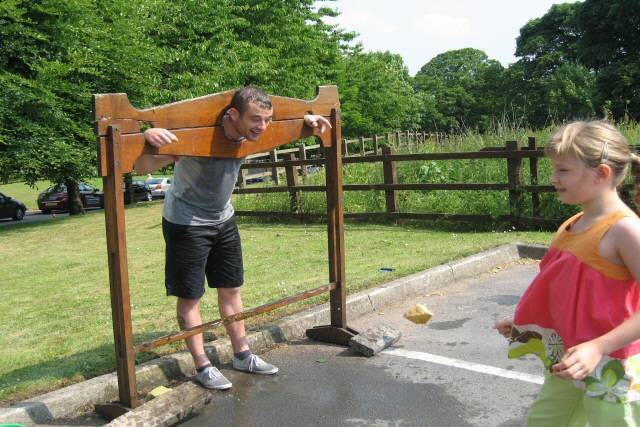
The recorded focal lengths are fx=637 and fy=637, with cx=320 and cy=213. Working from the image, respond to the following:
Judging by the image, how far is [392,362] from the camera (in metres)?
4.80

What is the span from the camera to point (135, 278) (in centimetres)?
802

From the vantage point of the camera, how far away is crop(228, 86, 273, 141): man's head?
4215mm

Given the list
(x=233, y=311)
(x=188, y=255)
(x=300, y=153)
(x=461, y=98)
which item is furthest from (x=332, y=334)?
(x=461, y=98)

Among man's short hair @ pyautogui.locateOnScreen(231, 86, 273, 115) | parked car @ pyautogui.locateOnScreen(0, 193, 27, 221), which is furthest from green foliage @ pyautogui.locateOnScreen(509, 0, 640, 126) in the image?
parked car @ pyautogui.locateOnScreen(0, 193, 27, 221)

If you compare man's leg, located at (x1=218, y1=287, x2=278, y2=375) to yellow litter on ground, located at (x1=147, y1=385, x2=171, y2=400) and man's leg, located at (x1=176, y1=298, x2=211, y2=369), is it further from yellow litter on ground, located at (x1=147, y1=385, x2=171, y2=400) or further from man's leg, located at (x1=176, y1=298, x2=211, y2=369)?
yellow litter on ground, located at (x1=147, y1=385, x2=171, y2=400)

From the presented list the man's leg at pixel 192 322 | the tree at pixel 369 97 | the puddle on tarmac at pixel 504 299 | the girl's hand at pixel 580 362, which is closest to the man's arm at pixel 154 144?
the man's leg at pixel 192 322

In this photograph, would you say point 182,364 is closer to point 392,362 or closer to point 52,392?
point 52,392

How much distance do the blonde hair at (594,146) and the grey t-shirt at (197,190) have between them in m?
2.48

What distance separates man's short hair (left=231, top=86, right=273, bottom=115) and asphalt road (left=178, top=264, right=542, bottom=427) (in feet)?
6.24

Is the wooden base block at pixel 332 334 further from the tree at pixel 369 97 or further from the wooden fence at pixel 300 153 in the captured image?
the tree at pixel 369 97

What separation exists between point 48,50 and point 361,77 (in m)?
28.1

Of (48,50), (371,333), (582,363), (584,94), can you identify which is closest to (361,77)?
(584,94)

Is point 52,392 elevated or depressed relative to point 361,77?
depressed

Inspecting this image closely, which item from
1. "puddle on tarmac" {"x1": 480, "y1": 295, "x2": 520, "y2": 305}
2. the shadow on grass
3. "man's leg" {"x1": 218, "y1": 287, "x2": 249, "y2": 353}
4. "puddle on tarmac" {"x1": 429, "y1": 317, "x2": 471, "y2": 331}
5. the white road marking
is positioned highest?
"man's leg" {"x1": 218, "y1": 287, "x2": 249, "y2": 353}
